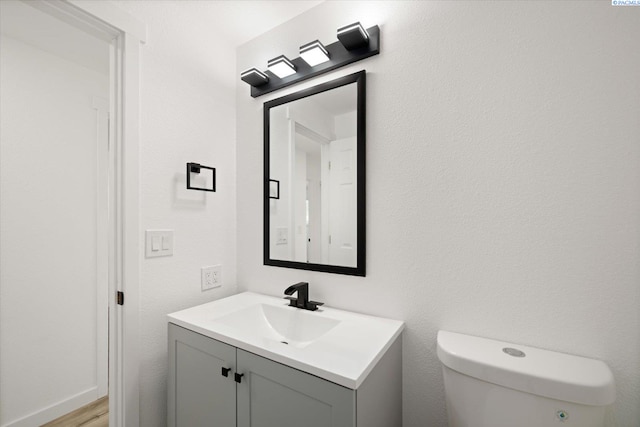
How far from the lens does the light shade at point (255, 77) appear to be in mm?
1485

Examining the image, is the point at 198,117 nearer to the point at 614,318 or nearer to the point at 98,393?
the point at 614,318

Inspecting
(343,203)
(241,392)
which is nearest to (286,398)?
(241,392)

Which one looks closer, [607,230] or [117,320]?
[607,230]

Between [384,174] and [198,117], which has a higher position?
[198,117]

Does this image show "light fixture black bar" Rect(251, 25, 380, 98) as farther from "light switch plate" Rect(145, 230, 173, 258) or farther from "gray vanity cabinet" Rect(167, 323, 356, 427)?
"gray vanity cabinet" Rect(167, 323, 356, 427)

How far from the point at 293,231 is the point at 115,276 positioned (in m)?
0.82

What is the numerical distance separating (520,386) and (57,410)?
2.54 meters

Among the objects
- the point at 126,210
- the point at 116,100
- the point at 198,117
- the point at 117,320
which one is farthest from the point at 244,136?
the point at 117,320

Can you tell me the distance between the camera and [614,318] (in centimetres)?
82

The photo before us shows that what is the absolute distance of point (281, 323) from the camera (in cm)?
132

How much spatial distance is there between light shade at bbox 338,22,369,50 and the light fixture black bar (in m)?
0.03

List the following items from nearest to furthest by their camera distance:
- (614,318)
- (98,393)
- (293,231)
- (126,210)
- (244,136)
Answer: (614,318) → (126,210) → (293,231) → (244,136) → (98,393)

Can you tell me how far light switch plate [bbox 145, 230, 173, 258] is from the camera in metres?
1.27

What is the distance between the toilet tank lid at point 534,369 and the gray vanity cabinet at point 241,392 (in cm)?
40
